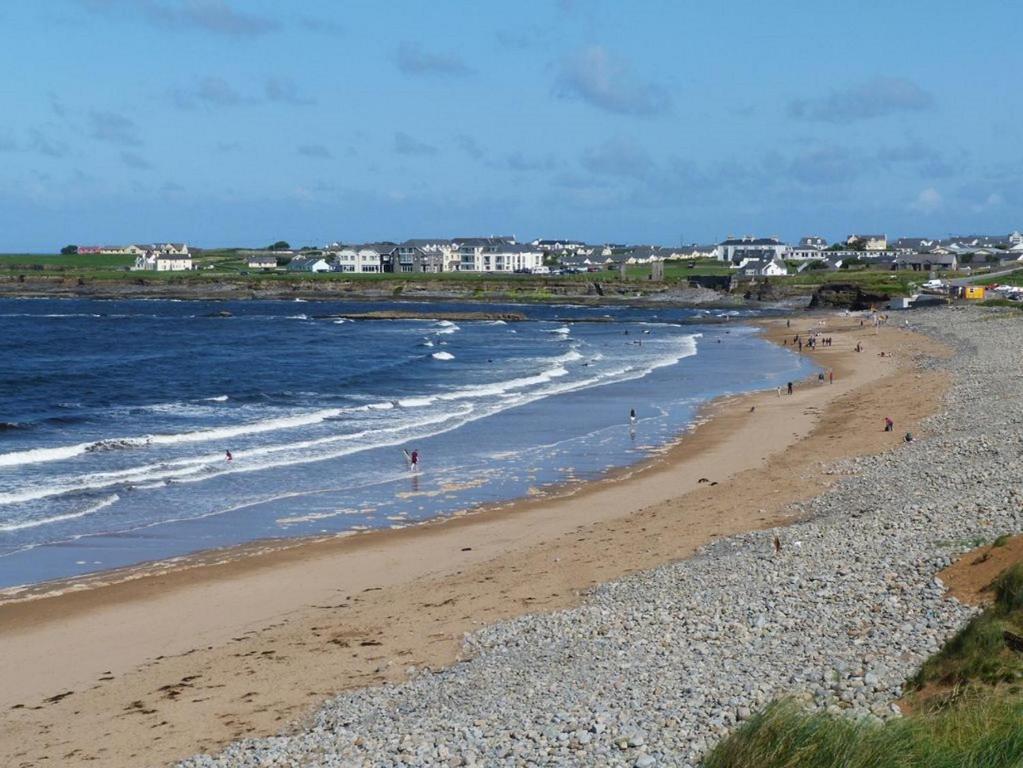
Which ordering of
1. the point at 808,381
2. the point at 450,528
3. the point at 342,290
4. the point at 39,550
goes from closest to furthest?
the point at 39,550 < the point at 450,528 < the point at 808,381 < the point at 342,290

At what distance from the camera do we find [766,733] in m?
8.41

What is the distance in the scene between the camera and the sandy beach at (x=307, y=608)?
1297 cm

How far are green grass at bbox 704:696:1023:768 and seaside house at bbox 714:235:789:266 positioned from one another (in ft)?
534

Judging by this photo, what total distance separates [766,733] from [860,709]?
2120 mm

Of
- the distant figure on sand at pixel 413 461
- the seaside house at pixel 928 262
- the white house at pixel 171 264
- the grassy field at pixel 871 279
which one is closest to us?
the distant figure on sand at pixel 413 461

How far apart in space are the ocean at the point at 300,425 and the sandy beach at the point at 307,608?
177 centimetres

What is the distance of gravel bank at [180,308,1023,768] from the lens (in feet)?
34.0

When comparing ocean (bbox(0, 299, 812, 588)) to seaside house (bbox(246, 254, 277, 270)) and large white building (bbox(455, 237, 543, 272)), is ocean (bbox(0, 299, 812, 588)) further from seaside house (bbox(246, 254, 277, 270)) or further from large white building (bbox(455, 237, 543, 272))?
seaside house (bbox(246, 254, 277, 270))

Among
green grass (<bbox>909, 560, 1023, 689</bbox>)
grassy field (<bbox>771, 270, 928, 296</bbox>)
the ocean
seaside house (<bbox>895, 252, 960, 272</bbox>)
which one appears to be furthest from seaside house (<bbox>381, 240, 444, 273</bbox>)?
green grass (<bbox>909, 560, 1023, 689</bbox>)

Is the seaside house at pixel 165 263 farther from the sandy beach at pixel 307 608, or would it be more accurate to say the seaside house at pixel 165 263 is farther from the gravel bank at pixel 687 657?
the gravel bank at pixel 687 657

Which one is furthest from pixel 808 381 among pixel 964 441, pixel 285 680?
pixel 285 680

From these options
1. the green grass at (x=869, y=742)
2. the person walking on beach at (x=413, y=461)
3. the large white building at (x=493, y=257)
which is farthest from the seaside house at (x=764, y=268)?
the green grass at (x=869, y=742)

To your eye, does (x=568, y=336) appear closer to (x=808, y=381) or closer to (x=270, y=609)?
(x=808, y=381)

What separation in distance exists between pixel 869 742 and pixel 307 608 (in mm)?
11072
